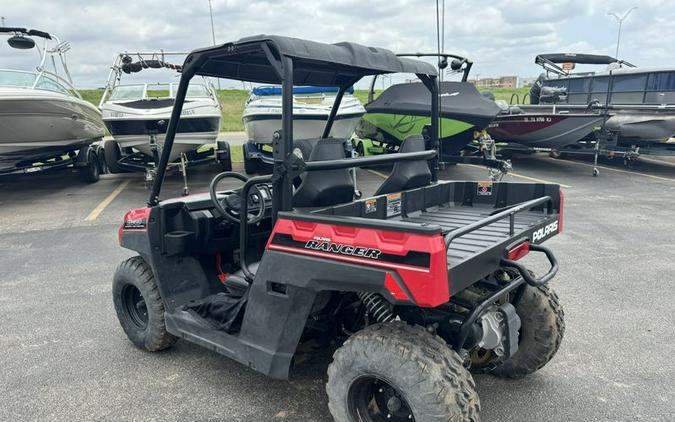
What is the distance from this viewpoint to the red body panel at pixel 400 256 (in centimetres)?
187

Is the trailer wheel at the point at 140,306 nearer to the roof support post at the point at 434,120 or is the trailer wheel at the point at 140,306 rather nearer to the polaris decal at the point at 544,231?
the roof support post at the point at 434,120

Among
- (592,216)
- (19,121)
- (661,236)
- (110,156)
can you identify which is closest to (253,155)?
(110,156)

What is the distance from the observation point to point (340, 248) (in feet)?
6.93

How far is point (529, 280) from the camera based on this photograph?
7.61 feet

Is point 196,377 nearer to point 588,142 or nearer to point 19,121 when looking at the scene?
point 19,121

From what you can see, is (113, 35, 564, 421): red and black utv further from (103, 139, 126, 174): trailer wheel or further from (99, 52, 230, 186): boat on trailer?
(103, 139, 126, 174): trailer wheel

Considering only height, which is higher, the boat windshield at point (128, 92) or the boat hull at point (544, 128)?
the boat windshield at point (128, 92)

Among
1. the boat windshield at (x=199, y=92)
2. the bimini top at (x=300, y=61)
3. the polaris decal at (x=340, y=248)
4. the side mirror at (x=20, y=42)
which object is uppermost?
the side mirror at (x=20, y=42)

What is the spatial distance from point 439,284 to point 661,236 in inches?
207

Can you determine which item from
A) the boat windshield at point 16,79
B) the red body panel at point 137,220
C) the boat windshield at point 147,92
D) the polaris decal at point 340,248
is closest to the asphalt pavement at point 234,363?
the red body panel at point 137,220

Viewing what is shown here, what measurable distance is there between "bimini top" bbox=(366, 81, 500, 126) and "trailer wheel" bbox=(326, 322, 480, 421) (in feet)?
24.9

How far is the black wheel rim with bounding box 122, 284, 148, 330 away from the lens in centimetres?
340

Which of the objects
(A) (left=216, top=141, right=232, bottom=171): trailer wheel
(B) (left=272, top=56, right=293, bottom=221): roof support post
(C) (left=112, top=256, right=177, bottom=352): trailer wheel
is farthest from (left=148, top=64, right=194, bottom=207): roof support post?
(A) (left=216, top=141, right=232, bottom=171): trailer wheel

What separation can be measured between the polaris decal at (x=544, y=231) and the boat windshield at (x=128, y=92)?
28.3 ft
